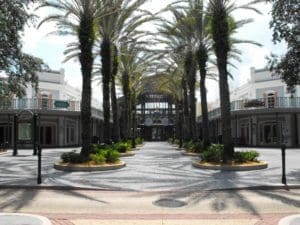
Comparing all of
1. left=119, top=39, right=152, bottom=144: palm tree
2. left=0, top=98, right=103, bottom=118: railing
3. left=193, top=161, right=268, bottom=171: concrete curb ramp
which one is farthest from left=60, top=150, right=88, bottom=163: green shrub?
left=0, top=98, right=103, bottom=118: railing

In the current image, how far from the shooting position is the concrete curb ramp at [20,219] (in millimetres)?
8438

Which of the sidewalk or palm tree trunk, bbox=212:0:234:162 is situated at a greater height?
palm tree trunk, bbox=212:0:234:162

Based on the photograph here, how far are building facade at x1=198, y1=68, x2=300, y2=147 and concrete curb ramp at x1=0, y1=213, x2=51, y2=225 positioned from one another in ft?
115

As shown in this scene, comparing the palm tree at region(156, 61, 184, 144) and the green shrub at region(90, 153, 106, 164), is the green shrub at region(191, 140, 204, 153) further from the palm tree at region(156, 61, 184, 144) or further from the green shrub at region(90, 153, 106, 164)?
the palm tree at region(156, 61, 184, 144)

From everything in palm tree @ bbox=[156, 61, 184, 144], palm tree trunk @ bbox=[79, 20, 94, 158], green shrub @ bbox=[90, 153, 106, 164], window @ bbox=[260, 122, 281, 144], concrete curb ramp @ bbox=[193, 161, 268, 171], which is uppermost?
palm tree @ bbox=[156, 61, 184, 144]

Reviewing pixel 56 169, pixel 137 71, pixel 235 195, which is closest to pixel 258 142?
pixel 137 71

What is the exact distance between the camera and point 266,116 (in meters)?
48.2

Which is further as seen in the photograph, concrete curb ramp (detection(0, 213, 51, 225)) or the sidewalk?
the sidewalk

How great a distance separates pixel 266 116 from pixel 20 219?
42047 mm

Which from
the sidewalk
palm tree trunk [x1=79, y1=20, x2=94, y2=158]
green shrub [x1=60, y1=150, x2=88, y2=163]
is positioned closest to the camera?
the sidewalk

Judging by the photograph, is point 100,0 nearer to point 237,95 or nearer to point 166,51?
point 166,51

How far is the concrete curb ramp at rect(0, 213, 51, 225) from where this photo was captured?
8438 millimetres

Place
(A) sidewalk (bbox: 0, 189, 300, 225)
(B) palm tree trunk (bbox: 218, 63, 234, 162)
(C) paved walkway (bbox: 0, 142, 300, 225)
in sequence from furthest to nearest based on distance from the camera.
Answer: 1. (B) palm tree trunk (bbox: 218, 63, 234, 162)
2. (C) paved walkway (bbox: 0, 142, 300, 225)
3. (A) sidewalk (bbox: 0, 189, 300, 225)

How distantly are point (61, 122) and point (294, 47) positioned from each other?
104ft
